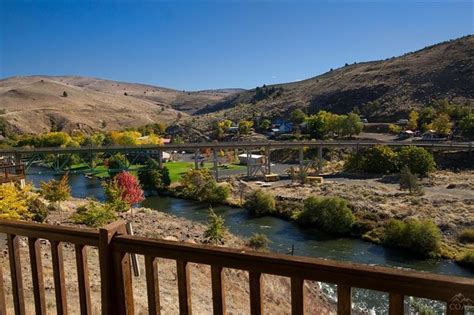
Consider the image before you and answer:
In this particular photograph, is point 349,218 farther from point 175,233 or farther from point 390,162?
point 390,162

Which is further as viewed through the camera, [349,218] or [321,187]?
[321,187]

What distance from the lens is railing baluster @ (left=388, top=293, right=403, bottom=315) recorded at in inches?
71.4

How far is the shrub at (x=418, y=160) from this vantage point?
132ft

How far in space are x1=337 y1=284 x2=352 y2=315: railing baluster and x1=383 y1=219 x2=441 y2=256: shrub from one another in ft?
68.6

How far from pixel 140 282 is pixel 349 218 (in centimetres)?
1732

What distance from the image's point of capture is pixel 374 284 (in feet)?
6.03

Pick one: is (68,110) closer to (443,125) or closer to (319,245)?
(443,125)

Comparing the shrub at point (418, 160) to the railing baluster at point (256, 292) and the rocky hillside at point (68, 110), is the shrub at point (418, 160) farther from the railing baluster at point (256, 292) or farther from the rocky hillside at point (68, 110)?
the rocky hillside at point (68, 110)

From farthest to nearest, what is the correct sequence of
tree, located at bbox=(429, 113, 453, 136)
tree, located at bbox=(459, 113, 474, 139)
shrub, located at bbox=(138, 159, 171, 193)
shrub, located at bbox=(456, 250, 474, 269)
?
tree, located at bbox=(429, 113, 453, 136)
tree, located at bbox=(459, 113, 474, 139)
shrub, located at bbox=(138, 159, 171, 193)
shrub, located at bbox=(456, 250, 474, 269)

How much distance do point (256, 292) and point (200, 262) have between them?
0.34m

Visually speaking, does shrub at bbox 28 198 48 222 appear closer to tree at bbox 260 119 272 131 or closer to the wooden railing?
the wooden railing

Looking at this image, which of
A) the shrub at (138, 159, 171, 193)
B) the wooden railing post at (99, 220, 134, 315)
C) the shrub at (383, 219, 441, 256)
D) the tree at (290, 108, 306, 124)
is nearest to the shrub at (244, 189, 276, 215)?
the shrub at (383, 219, 441, 256)

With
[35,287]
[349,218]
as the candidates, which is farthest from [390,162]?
[35,287]

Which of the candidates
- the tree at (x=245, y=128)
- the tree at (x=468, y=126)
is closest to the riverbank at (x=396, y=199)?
the tree at (x=468, y=126)
